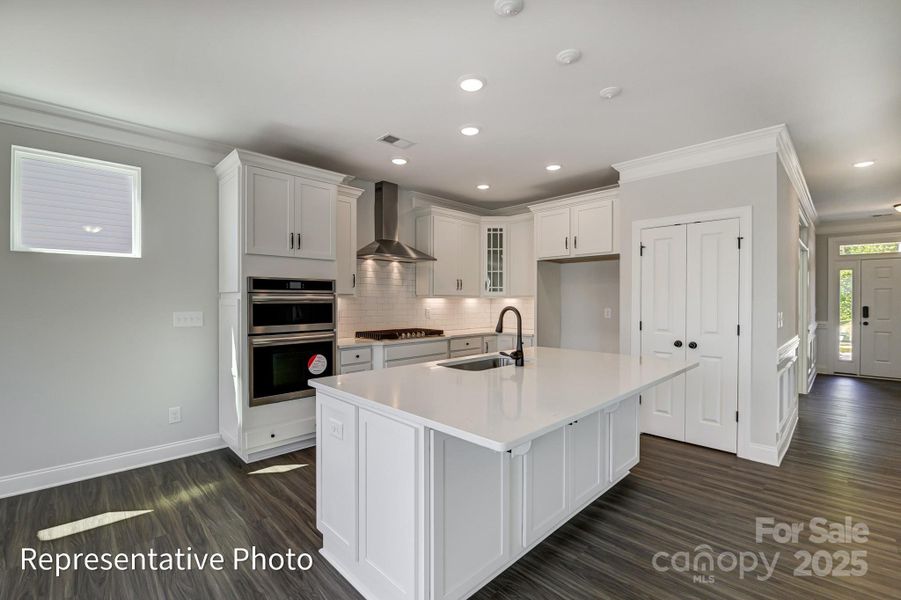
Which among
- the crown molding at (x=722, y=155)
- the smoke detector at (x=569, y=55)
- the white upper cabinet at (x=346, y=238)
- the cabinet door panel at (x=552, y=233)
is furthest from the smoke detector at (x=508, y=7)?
the cabinet door panel at (x=552, y=233)

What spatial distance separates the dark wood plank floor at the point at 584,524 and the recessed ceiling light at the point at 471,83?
271 cm

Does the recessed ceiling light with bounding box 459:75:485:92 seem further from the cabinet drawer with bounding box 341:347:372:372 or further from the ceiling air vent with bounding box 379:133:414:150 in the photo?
the cabinet drawer with bounding box 341:347:372:372

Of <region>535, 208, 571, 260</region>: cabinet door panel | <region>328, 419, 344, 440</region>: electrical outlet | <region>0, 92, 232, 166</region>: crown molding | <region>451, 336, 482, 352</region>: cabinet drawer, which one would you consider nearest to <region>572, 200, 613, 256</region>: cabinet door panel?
<region>535, 208, 571, 260</region>: cabinet door panel

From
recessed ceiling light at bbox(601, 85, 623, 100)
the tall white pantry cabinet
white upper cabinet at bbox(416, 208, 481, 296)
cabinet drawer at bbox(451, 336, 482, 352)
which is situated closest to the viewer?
recessed ceiling light at bbox(601, 85, 623, 100)

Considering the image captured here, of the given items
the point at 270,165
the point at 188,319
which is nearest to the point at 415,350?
the point at 188,319

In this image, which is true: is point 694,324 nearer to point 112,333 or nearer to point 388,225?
point 388,225

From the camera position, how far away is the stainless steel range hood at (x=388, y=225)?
4637 millimetres

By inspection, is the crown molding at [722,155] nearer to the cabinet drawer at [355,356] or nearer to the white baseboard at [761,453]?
the white baseboard at [761,453]

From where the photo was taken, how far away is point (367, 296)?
4762 millimetres

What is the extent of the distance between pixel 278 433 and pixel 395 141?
8.79 ft

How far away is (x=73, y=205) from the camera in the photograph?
3111mm

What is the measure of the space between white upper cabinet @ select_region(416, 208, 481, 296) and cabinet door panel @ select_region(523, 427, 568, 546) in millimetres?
3164

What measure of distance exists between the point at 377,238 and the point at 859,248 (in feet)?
26.0

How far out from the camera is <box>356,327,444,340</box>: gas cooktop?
14.4 feet
